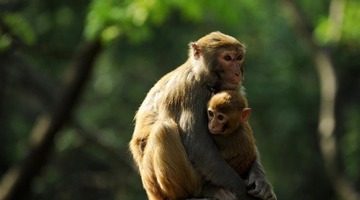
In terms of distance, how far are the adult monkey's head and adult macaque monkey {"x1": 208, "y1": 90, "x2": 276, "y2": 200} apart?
0.16m

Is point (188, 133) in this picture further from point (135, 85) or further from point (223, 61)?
point (135, 85)

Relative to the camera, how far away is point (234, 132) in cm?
736

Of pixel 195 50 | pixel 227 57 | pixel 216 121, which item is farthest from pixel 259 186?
pixel 195 50

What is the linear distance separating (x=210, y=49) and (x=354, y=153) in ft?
50.6

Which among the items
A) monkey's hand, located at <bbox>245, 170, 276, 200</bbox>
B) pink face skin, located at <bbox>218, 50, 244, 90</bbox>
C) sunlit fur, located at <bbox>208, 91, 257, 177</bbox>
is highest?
pink face skin, located at <bbox>218, 50, 244, 90</bbox>

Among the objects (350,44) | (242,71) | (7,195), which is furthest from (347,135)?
(242,71)

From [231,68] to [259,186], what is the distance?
1.04 m

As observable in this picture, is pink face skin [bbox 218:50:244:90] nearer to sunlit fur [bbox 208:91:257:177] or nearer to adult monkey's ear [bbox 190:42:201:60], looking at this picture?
sunlit fur [bbox 208:91:257:177]

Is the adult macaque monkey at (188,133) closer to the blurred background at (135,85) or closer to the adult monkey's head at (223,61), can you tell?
the adult monkey's head at (223,61)

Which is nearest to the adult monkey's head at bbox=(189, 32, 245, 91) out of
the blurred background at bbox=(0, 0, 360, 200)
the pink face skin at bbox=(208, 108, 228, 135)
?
the pink face skin at bbox=(208, 108, 228, 135)

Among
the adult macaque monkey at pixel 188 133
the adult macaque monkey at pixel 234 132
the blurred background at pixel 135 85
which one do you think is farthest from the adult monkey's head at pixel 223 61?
the blurred background at pixel 135 85

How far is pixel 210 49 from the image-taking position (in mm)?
7586

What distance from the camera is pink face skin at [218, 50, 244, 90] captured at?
7.35m

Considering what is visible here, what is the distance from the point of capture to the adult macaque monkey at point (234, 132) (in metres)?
7.16
